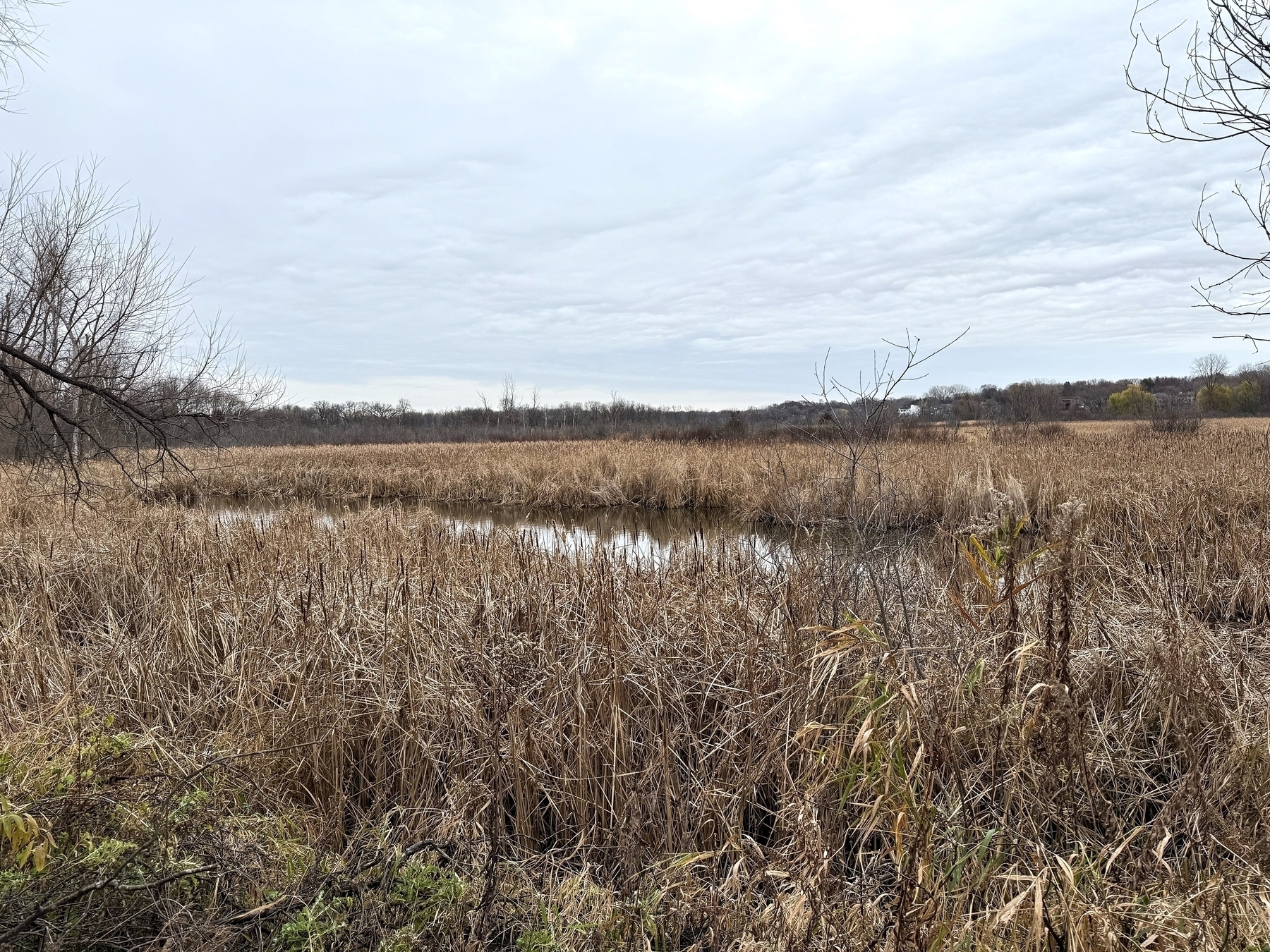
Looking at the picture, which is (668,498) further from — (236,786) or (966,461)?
(236,786)

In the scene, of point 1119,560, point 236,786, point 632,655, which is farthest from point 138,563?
point 1119,560

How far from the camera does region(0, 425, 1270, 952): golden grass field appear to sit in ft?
5.20

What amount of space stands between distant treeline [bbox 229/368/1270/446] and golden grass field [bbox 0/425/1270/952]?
1281 millimetres

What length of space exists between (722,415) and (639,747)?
1491 inches

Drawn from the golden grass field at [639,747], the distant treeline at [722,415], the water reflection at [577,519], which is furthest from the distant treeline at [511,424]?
the golden grass field at [639,747]

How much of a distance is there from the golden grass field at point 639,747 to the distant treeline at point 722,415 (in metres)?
1.28

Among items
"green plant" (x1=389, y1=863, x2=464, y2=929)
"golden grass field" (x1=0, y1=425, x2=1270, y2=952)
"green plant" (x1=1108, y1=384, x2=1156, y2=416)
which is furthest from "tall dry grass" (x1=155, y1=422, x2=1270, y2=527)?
"green plant" (x1=1108, y1=384, x2=1156, y2=416)

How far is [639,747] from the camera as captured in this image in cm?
287

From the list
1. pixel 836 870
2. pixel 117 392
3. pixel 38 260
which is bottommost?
pixel 836 870

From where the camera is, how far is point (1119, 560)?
4.49 m

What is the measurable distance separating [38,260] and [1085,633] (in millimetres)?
6981

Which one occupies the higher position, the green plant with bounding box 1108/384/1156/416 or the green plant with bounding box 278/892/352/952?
the green plant with bounding box 1108/384/1156/416

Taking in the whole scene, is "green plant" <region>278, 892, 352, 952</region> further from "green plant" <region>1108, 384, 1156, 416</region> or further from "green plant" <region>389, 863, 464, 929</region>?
"green plant" <region>1108, 384, 1156, 416</region>

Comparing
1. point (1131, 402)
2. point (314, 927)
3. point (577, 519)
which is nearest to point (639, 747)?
point (314, 927)
